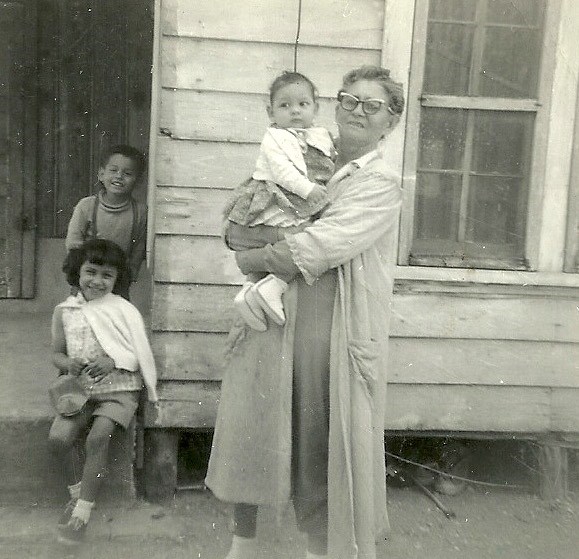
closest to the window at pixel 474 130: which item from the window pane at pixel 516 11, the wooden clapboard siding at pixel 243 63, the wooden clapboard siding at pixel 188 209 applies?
the window pane at pixel 516 11

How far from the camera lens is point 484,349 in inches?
145

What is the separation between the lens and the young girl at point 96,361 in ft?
10.3

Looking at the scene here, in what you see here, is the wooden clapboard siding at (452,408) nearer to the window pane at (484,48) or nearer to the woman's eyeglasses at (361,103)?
the window pane at (484,48)

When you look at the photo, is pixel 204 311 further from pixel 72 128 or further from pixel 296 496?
pixel 72 128

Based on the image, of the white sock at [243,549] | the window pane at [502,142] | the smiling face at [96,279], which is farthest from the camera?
the window pane at [502,142]

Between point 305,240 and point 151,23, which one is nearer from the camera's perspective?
point 305,240

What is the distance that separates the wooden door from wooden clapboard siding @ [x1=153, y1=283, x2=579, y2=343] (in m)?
2.29

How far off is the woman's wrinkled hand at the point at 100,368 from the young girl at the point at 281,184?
Answer: 904 millimetres

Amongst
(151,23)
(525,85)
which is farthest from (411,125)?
(151,23)

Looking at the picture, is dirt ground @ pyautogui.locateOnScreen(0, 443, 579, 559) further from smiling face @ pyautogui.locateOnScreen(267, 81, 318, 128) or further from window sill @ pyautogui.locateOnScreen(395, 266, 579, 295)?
smiling face @ pyautogui.locateOnScreen(267, 81, 318, 128)

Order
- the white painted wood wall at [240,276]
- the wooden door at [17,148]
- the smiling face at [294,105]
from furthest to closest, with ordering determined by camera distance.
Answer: the wooden door at [17,148] < the white painted wood wall at [240,276] < the smiling face at [294,105]

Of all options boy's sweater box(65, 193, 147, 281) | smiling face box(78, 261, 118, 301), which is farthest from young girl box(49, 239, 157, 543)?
boy's sweater box(65, 193, 147, 281)

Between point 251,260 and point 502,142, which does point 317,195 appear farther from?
point 502,142

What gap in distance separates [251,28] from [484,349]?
188 cm
